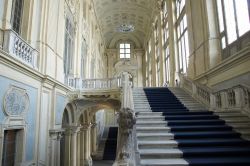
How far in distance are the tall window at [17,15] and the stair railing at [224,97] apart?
7.21m

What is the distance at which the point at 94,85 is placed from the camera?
1307 centimetres

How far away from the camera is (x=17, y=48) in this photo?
666 centimetres

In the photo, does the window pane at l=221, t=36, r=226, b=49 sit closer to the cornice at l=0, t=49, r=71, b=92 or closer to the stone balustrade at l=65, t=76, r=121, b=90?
the stone balustrade at l=65, t=76, r=121, b=90

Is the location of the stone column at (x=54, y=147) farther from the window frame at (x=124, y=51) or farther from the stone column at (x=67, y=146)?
the window frame at (x=124, y=51)

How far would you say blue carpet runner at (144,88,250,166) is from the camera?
433 centimetres

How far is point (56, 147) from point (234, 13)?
8.97 metres

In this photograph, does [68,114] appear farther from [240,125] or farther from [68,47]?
[240,125]

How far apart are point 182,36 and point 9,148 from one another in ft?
38.0

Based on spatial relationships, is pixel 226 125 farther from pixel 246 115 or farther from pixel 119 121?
pixel 119 121

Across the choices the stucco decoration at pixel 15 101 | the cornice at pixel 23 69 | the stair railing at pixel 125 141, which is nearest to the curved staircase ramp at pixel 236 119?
the stair railing at pixel 125 141

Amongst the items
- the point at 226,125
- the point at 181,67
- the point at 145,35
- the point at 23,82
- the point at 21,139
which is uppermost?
the point at 145,35

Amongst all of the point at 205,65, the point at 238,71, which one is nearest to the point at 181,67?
the point at 205,65

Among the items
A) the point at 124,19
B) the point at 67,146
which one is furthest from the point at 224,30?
the point at 124,19

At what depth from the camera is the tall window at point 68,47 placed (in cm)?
1241
